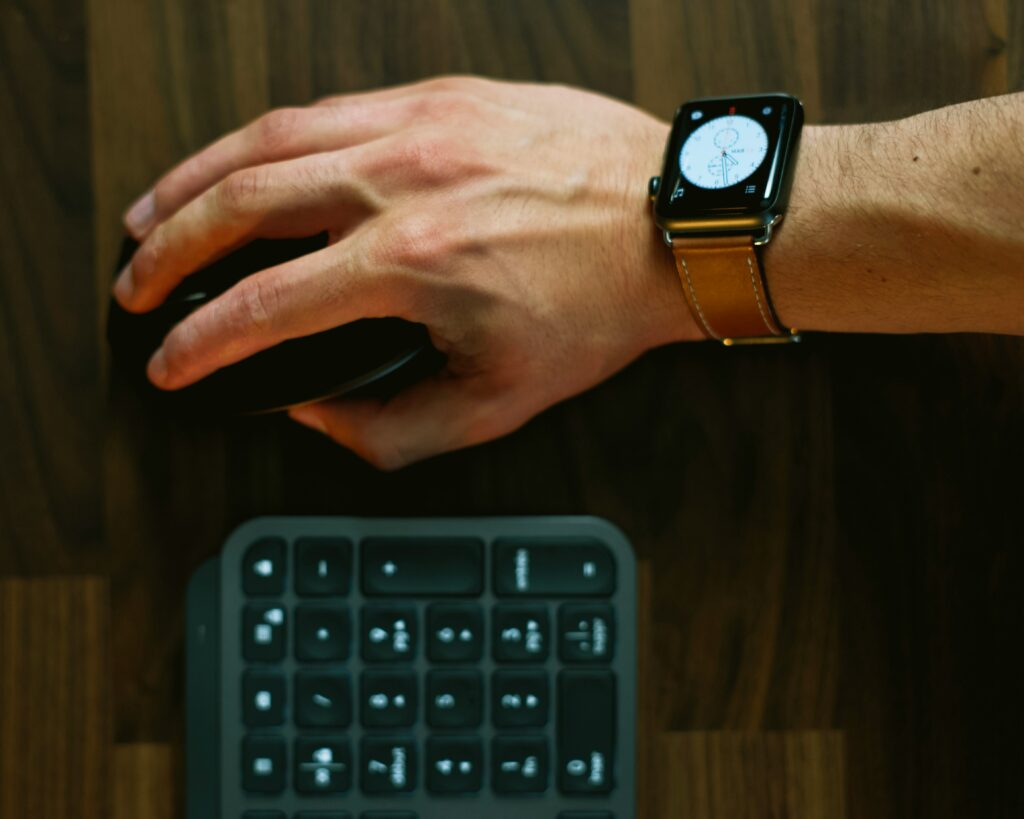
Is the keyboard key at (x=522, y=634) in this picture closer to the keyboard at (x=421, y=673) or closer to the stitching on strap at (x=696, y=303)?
the keyboard at (x=421, y=673)

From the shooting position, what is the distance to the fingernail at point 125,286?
1.91 ft

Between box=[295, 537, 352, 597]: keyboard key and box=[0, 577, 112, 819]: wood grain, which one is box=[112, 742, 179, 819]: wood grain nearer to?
box=[0, 577, 112, 819]: wood grain

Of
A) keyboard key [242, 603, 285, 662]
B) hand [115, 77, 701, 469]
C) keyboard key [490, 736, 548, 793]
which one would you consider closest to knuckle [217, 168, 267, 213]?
hand [115, 77, 701, 469]

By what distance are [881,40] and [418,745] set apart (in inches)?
18.6

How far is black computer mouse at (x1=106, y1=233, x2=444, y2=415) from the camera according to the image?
0.55 m

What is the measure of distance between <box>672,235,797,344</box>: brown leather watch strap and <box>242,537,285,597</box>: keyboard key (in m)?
0.26

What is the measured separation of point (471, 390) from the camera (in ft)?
1.90

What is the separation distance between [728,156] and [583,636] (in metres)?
0.26

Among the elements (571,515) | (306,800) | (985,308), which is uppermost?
(985,308)

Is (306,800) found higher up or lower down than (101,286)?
lower down

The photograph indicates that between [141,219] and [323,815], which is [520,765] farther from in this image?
[141,219]

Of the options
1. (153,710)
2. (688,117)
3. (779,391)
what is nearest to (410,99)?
(688,117)

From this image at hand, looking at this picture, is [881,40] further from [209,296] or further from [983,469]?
[209,296]

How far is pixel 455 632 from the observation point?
58 centimetres
